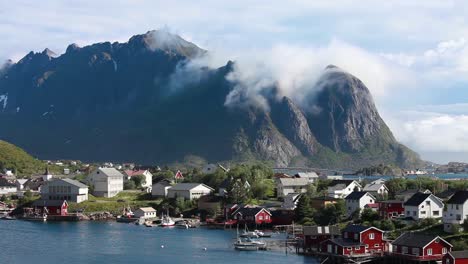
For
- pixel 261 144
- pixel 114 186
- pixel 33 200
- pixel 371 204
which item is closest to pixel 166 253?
pixel 371 204

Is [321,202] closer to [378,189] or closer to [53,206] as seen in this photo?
[378,189]

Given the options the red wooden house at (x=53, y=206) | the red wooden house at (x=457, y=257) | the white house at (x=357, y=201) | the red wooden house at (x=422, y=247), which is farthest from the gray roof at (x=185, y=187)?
the red wooden house at (x=457, y=257)

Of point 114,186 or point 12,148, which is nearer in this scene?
point 114,186

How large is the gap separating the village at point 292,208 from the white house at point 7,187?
0.40ft

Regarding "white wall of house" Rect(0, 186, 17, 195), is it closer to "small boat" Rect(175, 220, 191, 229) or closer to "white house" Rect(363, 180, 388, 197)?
"small boat" Rect(175, 220, 191, 229)

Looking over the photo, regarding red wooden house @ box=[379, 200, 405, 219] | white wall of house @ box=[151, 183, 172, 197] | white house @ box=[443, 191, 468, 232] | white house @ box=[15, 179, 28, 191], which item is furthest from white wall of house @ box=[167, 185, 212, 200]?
white house @ box=[443, 191, 468, 232]

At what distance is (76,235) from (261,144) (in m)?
140

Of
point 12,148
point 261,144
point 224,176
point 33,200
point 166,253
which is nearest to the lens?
point 166,253

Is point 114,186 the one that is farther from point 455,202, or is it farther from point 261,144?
point 261,144

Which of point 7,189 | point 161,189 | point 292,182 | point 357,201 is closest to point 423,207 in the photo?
point 357,201

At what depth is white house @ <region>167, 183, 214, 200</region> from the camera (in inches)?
3020

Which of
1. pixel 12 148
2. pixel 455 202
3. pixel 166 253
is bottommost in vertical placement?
pixel 166 253

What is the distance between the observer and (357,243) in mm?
43719

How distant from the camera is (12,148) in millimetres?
123125
